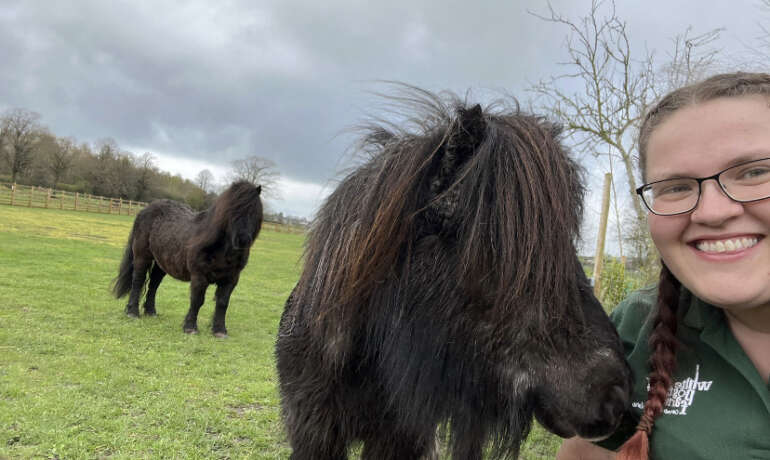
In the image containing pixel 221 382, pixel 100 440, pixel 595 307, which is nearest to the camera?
pixel 595 307

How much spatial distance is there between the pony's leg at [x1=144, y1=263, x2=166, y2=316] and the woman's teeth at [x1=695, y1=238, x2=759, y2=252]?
9320mm

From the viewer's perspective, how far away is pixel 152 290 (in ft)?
28.9

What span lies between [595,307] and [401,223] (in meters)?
0.67

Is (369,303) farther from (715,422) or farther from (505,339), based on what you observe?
(715,422)

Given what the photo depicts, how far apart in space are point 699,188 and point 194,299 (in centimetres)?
755

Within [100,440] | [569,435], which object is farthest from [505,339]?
[100,440]

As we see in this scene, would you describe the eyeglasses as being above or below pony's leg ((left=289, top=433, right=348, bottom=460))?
above

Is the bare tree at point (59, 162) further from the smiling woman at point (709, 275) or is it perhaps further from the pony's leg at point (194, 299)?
the smiling woman at point (709, 275)

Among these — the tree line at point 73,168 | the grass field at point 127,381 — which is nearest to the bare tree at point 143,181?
the tree line at point 73,168

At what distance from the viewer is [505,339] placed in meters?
1.30

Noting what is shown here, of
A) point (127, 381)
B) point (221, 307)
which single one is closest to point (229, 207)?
point (221, 307)

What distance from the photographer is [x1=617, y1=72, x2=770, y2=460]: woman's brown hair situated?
4.25 ft

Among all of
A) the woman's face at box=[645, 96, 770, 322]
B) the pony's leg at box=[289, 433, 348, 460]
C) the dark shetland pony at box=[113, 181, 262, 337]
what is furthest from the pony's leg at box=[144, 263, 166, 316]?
the woman's face at box=[645, 96, 770, 322]

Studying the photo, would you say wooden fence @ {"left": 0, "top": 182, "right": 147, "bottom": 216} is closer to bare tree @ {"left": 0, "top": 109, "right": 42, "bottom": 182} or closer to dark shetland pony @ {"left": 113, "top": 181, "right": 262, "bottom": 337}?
bare tree @ {"left": 0, "top": 109, "right": 42, "bottom": 182}
